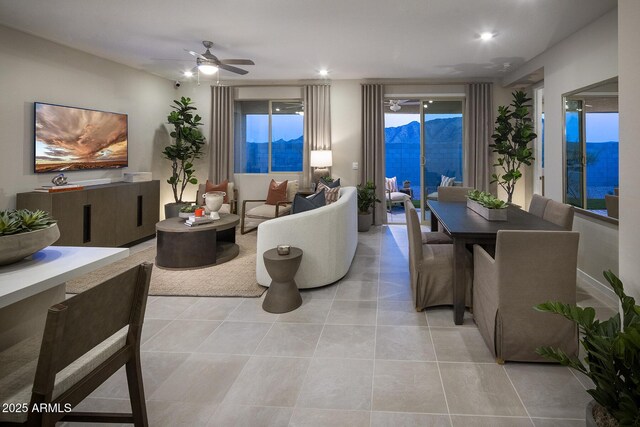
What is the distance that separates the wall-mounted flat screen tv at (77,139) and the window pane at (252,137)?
2.11m

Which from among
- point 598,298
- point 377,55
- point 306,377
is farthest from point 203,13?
point 598,298

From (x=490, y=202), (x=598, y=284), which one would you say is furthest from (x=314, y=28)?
(x=598, y=284)

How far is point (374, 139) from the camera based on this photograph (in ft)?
22.7

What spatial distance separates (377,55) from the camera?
5293 mm

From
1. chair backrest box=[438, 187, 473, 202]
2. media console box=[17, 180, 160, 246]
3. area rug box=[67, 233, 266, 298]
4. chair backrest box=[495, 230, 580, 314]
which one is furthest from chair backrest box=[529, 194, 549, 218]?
media console box=[17, 180, 160, 246]

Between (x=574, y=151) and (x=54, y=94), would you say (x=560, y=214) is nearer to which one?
(x=574, y=151)

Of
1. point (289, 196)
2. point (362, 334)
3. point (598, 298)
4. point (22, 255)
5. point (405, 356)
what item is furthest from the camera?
point (289, 196)

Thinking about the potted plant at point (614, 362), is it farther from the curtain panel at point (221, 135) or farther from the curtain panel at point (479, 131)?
the curtain panel at point (221, 135)

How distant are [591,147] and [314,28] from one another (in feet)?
10.2

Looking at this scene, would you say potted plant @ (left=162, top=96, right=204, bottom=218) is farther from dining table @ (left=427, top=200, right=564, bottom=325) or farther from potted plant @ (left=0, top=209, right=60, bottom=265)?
potted plant @ (left=0, top=209, right=60, bottom=265)

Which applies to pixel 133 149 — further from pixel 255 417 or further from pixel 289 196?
pixel 255 417

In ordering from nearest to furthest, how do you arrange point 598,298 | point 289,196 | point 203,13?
point 598,298 < point 203,13 < point 289,196

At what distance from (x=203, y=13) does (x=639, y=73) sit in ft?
→ 11.7

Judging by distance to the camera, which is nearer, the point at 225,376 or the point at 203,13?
the point at 225,376
